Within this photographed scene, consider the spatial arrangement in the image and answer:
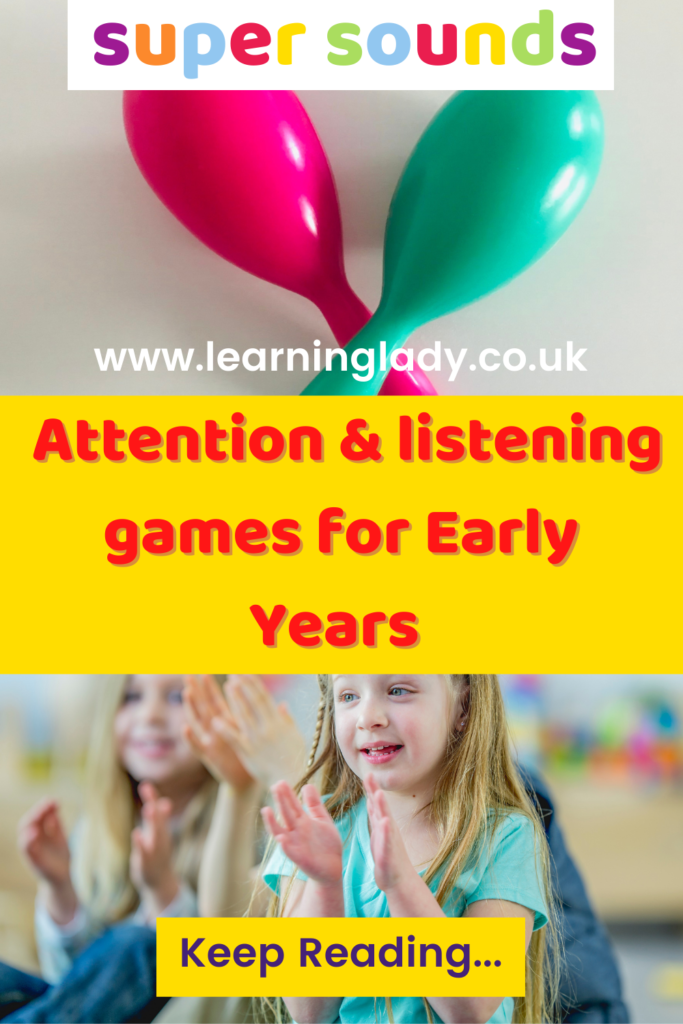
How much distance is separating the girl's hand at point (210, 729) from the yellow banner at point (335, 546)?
21 millimetres

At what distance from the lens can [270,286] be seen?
2.38 ft

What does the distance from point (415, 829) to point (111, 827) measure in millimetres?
231

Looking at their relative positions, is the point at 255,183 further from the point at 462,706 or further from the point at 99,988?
the point at 99,988

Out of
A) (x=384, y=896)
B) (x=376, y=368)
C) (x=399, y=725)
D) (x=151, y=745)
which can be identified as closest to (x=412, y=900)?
(x=384, y=896)

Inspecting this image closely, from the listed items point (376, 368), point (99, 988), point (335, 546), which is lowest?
point (99, 988)

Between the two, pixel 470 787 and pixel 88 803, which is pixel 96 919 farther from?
pixel 470 787

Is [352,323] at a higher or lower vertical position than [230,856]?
higher

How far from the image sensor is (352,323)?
0.70 meters

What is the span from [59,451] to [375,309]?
0.27 metres

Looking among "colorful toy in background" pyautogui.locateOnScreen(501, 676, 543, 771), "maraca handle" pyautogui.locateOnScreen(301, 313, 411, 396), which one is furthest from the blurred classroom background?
"maraca handle" pyautogui.locateOnScreen(301, 313, 411, 396)

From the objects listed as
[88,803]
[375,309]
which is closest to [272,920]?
[88,803]

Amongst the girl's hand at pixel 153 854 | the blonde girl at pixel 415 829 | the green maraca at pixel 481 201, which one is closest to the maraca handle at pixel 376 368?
the green maraca at pixel 481 201

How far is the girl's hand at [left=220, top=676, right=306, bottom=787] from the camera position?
0.69 m

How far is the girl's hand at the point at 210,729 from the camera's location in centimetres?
69
